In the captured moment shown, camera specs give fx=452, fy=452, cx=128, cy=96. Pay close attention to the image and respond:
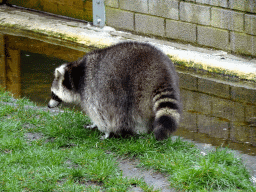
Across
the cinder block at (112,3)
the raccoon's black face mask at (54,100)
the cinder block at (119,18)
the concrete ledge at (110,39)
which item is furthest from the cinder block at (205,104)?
the cinder block at (112,3)

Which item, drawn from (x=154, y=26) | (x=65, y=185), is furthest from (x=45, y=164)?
(x=154, y=26)

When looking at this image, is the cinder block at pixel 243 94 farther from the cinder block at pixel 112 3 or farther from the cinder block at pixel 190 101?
the cinder block at pixel 112 3

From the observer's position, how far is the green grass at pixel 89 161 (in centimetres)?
417

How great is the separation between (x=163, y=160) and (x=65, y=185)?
3.42 feet

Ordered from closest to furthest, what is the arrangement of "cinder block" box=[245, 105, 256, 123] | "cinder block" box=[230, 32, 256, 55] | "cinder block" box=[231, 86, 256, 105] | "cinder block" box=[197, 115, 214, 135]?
1. "cinder block" box=[197, 115, 214, 135]
2. "cinder block" box=[245, 105, 256, 123]
3. "cinder block" box=[231, 86, 256, 105]
4. "cinder block" box=[230, 32, 256, 55]

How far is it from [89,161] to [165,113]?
0.93 meters

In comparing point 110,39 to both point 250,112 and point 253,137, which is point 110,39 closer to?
point 250,112

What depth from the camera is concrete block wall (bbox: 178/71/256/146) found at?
6.00 metres

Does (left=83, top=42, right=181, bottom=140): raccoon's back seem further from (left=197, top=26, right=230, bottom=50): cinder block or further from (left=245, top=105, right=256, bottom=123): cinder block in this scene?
(left=197, top=26, right=230, bottom=50): cinder block

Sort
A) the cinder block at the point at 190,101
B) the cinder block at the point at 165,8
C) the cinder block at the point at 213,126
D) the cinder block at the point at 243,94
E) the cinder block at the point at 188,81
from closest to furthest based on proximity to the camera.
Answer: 1. the cinder block at the point at 213,126
2. the cinder block at the point at 190,101
3. the cinder block at the point at 243,94
4. the cinder block at the point at 188,81
5. the cinder block at the point at 165,8

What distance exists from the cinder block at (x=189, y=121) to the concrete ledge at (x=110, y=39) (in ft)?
5.35

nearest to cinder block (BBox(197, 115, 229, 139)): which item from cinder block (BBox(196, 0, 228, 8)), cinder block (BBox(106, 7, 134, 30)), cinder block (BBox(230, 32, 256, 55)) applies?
cinder block (BBox(230, 32, 256, 55))

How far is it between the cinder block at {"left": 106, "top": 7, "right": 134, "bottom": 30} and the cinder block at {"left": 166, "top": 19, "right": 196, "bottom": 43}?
0.94 meters

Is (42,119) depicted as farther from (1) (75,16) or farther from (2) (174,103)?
(1) (75,16)
